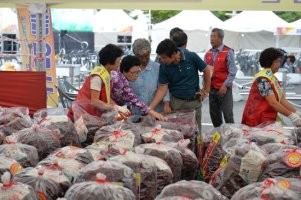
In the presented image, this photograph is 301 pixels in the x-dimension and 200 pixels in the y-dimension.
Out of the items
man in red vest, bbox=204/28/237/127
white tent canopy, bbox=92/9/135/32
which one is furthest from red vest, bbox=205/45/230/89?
white tent canopy, bbox=92/9/135/32

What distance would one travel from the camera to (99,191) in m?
1.92

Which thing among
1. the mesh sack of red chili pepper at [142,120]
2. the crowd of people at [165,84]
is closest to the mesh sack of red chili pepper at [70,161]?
the mesh sack of red chili pepper at [142,120]

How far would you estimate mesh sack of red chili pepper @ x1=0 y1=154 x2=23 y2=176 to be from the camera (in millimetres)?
2296

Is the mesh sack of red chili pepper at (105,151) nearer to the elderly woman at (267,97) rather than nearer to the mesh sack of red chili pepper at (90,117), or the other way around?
the mesh sack of red chili pepper at (90,117)

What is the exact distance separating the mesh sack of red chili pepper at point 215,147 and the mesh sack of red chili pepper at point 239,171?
390 millimetres

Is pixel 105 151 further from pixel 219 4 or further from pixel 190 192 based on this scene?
pixel 219 4

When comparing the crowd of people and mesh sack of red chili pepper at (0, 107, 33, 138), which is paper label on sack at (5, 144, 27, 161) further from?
the crowd of people

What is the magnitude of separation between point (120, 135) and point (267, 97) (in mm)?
1598

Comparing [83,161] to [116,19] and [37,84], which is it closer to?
[37,84]

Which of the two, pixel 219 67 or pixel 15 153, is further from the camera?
pixel 219 67

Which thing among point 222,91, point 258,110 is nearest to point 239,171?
point 258,110

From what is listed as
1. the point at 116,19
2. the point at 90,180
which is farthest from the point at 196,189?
the point at 116,19

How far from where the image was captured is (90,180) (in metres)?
2.10

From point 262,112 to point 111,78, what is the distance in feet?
4.04
